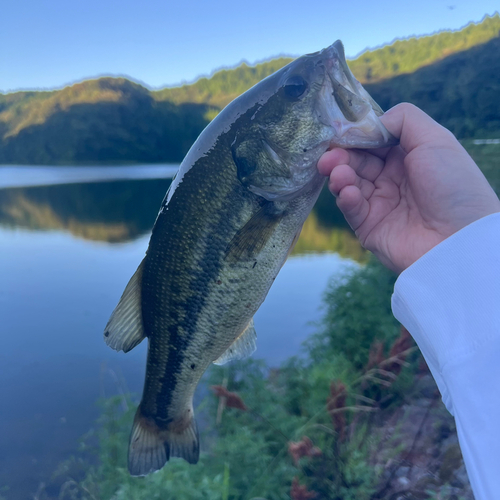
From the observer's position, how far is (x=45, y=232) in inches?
676

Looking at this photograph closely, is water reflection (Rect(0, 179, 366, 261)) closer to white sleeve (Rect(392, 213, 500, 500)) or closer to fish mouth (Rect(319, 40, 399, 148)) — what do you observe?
fish mouth (Rect(319, 40, 399, 148))

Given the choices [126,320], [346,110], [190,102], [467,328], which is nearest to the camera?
[467,328]

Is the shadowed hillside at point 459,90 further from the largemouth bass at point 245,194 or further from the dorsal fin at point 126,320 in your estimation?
the dorsal fin at point 126,320

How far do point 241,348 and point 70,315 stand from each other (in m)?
8.38

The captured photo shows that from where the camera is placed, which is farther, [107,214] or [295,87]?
[107,214]

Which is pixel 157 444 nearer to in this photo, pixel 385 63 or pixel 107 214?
pixel 107 214

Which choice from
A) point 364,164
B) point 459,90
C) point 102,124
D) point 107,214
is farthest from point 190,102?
point 364,164

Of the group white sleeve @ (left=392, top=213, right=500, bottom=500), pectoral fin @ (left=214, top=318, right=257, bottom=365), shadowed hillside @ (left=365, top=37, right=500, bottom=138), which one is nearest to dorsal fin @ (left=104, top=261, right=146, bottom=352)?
pectoral fin @ (left=214, top=318, right=257, bottom=365)

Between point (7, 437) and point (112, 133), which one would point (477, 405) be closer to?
point (7, 437)

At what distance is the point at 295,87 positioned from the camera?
168 cm

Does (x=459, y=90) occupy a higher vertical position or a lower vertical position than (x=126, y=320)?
higher

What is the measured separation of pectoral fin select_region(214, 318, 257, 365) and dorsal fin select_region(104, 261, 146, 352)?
0.48m

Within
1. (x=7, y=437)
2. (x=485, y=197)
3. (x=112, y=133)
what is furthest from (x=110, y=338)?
(x=112, y=133)

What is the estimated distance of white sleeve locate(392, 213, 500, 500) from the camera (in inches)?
40.7
